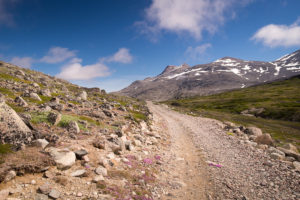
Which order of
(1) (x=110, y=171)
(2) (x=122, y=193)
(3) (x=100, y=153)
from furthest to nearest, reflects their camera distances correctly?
(3) (x=100, y=153), (1) (x=110, y=171), (2) (x=122, y=193)

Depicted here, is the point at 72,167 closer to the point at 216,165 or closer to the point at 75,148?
the point at 75,148

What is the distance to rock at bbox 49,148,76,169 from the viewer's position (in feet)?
28.1

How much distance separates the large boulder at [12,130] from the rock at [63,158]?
1708 millimetres

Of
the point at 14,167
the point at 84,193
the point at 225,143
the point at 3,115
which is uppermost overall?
the point at 3,115

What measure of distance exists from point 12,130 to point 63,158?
11.0 ft

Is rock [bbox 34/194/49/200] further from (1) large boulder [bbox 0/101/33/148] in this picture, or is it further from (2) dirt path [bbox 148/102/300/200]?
(2) dirt path [bbox 148/102/300/200]

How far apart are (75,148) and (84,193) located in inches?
Result: 173

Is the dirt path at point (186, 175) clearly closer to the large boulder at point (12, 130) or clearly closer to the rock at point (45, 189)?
the rock at point (45, 189)

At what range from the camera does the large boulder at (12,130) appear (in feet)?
27.8

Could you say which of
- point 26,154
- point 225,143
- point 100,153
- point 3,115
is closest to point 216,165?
point 225,143

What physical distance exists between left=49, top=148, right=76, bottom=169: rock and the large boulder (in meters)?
1.71

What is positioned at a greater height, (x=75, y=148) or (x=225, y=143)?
(x=75, y=148)

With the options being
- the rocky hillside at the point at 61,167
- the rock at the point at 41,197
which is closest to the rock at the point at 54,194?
the rocky hillside at the point at 61,167

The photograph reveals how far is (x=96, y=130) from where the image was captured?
16.9 m
